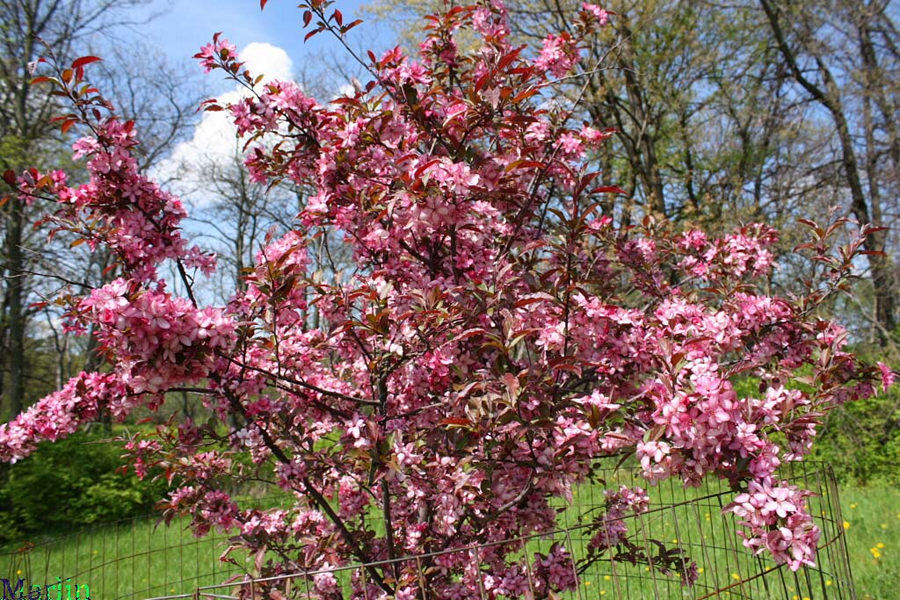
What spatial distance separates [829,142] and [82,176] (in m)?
11.4

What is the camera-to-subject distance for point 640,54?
9469 mm

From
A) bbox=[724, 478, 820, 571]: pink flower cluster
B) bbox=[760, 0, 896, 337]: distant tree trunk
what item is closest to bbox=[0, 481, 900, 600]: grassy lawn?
bbox=[724, 478, 820, 571]: pink flower cluster

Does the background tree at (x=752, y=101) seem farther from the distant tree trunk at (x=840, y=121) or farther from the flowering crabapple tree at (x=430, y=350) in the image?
the flowering crabapple tree at (x=430, y=350)

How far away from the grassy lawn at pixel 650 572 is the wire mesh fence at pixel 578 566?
17 millimetres

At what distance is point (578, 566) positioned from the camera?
2.22 metres

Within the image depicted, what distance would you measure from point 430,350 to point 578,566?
1137 millimetres

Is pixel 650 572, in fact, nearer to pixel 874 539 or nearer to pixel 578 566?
pixel 578 566

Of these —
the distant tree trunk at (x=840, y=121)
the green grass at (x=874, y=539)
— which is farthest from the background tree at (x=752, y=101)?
the green grass at (x=874, y=539)

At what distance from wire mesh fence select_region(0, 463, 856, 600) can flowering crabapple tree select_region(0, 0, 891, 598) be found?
73 mm

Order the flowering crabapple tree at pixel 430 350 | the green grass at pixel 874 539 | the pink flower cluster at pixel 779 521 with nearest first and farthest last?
the pink flower cluster at pixel 779 521 < the flowering crabapple tree at pixel 430 350 < the green grass at pixel 874 539

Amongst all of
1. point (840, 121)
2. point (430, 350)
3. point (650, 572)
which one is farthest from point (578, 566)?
point (840, 121)

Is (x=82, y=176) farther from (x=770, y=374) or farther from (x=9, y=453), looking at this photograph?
(x=770, y=374)

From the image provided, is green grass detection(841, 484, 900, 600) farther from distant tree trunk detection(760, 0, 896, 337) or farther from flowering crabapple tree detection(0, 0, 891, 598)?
distant tree trunk detection(760, 0, 896, 337)

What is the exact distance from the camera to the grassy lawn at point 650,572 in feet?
9.11
